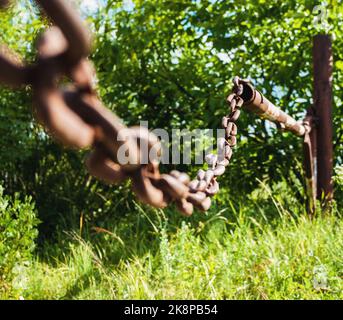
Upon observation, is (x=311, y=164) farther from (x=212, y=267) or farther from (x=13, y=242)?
(x=13, y=242)

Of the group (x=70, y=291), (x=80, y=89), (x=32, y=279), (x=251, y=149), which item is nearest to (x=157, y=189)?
(x=80, y=89)

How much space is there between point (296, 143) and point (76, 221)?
2.08 metres

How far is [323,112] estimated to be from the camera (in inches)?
154

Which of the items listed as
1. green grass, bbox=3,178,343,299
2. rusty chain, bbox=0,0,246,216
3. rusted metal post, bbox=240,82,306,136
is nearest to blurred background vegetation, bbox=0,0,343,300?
green grass, bbox=3,178,343,299

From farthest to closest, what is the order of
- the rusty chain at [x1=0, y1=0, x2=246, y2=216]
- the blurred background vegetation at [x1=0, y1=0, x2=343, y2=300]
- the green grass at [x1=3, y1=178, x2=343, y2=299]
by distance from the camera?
the blurred background vegetation at [x1=0, y1=0, x2=343, y2=300], the green grass at [x1=3, y1=178, x2=343, y2=299], the rusty chain at [x1=0, y1=0, x2=246, y2=216]

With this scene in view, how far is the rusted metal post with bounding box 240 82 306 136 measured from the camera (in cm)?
221

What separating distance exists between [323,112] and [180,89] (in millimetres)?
1551

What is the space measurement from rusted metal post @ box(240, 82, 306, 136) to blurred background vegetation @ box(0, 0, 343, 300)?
50.5 inches

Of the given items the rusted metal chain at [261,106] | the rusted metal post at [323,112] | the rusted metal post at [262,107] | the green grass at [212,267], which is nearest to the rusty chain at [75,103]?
the rusted metal chain at [261,106]

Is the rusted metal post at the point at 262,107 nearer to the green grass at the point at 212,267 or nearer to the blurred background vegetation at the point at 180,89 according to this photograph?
the green grass at the point at 212,267

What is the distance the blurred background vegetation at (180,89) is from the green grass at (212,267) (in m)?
0.41

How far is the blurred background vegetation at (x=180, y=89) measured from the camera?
15.2 ft


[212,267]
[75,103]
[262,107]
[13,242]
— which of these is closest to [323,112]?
[212,267]

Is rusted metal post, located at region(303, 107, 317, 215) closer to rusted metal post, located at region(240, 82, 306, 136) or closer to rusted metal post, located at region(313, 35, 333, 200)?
rusted metal post, located at region(313, 35, 333, 200)
